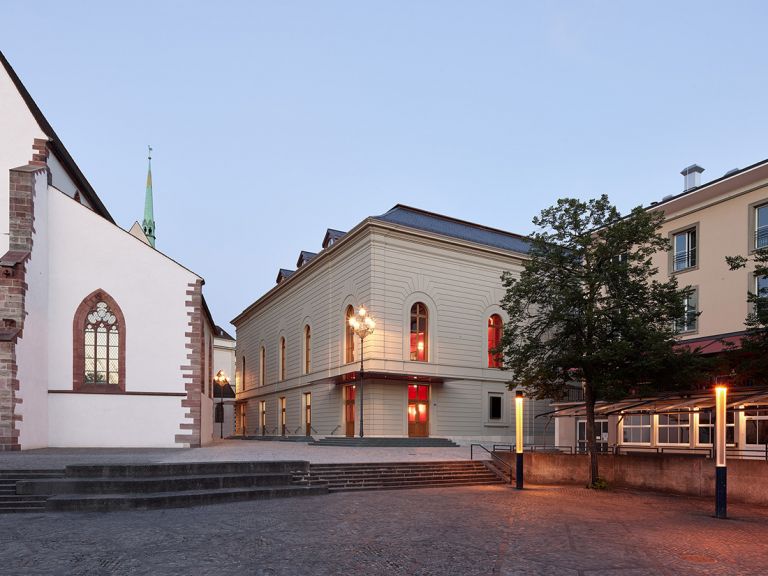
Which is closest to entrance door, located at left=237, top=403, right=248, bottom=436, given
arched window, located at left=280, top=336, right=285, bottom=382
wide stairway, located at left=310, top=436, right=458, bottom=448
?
arched window, located at left=280, top=336, right=285, bottom=382

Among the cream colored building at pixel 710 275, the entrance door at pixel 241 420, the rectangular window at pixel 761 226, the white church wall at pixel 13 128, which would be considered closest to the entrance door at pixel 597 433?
the cream colored building at pixel 710 275

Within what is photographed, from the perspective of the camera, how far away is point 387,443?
29625 millimetres

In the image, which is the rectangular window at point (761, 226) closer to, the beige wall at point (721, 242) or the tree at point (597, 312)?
the beige wall at point (721, 242)

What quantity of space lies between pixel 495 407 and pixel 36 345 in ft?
81.4

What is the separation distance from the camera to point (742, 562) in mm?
9047

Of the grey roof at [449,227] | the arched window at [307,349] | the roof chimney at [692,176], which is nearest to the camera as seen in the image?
the roof chimney at [692,176]

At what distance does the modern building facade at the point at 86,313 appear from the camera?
23359 millimetres

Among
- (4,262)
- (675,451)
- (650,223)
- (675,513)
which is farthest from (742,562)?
(4,262)

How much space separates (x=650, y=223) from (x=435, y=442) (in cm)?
1577

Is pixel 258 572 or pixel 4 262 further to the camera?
pixel 4 262

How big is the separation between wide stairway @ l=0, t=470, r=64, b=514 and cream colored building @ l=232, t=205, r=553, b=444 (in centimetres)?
1841

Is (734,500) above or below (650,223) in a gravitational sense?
below

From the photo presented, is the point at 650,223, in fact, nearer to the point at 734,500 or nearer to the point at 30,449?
the point at 734,500

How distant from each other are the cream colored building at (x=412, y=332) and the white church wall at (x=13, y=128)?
1595 cm
